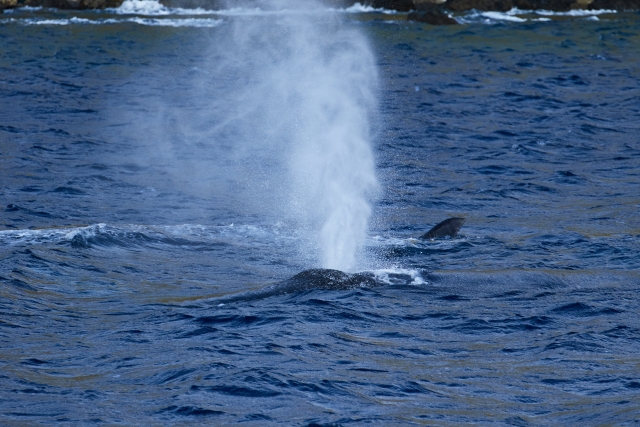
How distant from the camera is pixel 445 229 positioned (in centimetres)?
1559

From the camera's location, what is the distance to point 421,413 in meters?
8.51

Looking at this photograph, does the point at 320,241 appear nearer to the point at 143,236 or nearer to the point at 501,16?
the point at 143,236

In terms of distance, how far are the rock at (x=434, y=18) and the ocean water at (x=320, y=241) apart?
480 inches

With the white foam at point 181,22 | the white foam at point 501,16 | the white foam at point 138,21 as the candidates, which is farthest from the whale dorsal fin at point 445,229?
the white foam at point 501,16

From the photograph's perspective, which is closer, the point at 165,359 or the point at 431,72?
the point at 165,359

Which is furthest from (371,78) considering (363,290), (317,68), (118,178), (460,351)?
(460,351)

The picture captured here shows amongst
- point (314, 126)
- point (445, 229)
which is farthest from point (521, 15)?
point (445, 229)

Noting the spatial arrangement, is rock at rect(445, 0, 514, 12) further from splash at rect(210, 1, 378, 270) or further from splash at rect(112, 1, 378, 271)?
splash at rect(112, 1, 378, 271)

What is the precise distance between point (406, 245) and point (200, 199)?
5.36 meters

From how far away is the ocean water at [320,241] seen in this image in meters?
9.09

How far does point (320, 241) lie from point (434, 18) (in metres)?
36.2

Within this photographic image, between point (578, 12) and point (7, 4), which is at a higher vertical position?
point (7, 4)

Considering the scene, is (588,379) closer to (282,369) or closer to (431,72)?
(282,369)

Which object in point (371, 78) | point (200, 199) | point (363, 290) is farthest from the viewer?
point (371, 78)
